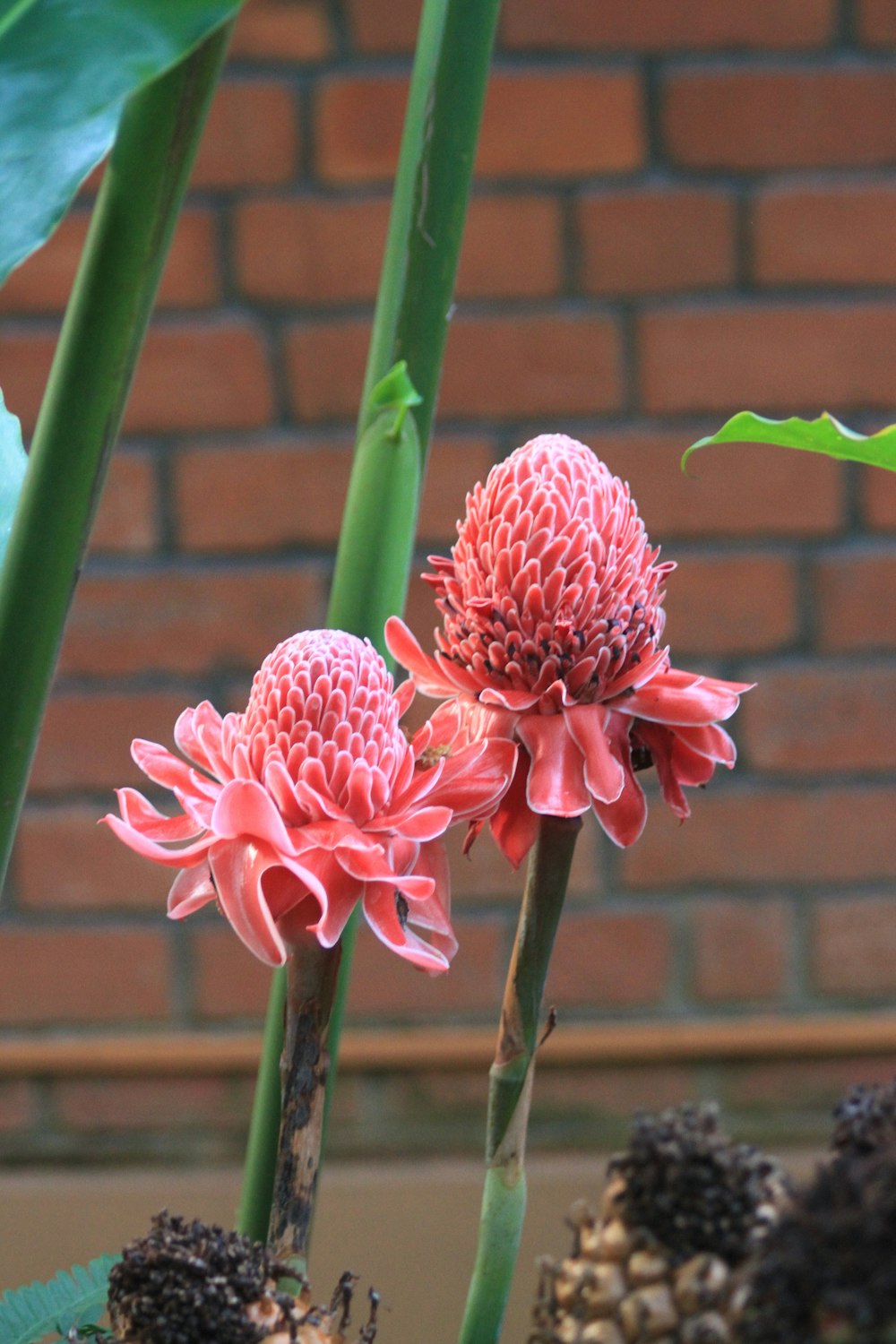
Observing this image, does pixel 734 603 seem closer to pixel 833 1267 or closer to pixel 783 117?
pixel 783 117

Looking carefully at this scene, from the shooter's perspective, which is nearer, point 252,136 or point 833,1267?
point 833,1267

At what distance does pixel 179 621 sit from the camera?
0.68m

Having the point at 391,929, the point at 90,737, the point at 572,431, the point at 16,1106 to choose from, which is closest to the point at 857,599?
the point at 572,431

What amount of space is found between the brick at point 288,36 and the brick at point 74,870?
1.18ft

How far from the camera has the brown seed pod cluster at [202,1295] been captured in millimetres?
136

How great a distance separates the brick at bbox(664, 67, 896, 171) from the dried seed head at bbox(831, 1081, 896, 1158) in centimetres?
61

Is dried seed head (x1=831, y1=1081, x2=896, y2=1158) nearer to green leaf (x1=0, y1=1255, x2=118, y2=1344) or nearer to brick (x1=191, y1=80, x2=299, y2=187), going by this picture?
green leaf (x1=0, y1=1255, x2=118, y2=1344)

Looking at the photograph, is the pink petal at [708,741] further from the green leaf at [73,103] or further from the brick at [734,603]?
the brick at [734,603]

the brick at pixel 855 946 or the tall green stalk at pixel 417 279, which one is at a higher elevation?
the brick at pixel 855 946

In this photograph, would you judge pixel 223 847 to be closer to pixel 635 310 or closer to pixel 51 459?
pixel 51 459

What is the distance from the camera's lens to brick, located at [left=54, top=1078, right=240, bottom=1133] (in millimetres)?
690

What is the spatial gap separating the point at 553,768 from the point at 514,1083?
34 millimetres

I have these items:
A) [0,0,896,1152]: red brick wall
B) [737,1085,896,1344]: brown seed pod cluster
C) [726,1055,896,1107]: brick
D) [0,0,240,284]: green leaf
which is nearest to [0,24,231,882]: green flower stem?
[0,0,240,284]: green leaf

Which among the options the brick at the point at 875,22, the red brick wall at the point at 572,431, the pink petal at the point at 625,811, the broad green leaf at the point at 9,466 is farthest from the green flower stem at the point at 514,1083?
the brick at the point at 875,22
